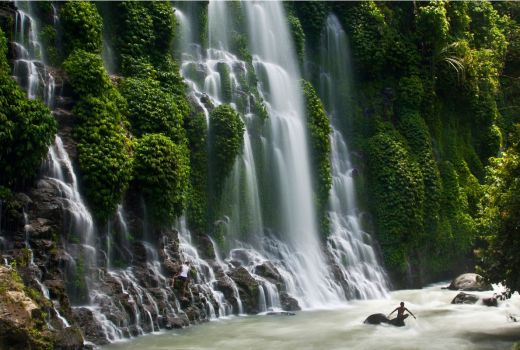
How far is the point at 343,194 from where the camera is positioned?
26.5 m

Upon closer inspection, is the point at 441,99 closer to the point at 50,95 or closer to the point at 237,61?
the point at 237,61

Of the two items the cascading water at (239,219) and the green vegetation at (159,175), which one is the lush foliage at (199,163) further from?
the green vegetation at (159,175)

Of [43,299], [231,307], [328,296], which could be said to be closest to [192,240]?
[231,307]

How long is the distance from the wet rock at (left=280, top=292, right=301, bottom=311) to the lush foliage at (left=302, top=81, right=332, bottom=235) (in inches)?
193

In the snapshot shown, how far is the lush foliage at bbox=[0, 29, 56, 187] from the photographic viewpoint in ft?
47.6

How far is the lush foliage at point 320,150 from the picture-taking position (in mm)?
24734

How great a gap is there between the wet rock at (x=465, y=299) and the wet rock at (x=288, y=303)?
17.2ft

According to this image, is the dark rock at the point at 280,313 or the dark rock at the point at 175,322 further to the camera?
the dark rock at the point at 280,313

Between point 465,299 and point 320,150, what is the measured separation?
7524 millimetres

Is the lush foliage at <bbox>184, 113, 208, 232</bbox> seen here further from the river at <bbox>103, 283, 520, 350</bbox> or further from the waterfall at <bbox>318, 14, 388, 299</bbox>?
the waterfall at <bbox>318, 14, 388, 299</bbox>

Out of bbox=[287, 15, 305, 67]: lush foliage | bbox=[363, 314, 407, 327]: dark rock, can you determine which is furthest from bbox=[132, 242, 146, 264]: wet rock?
bbox=[287, 15, 305, 67]: lush foliage

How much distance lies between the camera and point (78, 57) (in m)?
17.9

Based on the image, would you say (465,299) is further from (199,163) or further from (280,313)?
(199,163)

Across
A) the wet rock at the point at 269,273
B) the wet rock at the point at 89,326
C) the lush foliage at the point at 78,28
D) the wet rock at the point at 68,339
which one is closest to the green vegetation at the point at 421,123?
the wet rock at the point at 269,273
